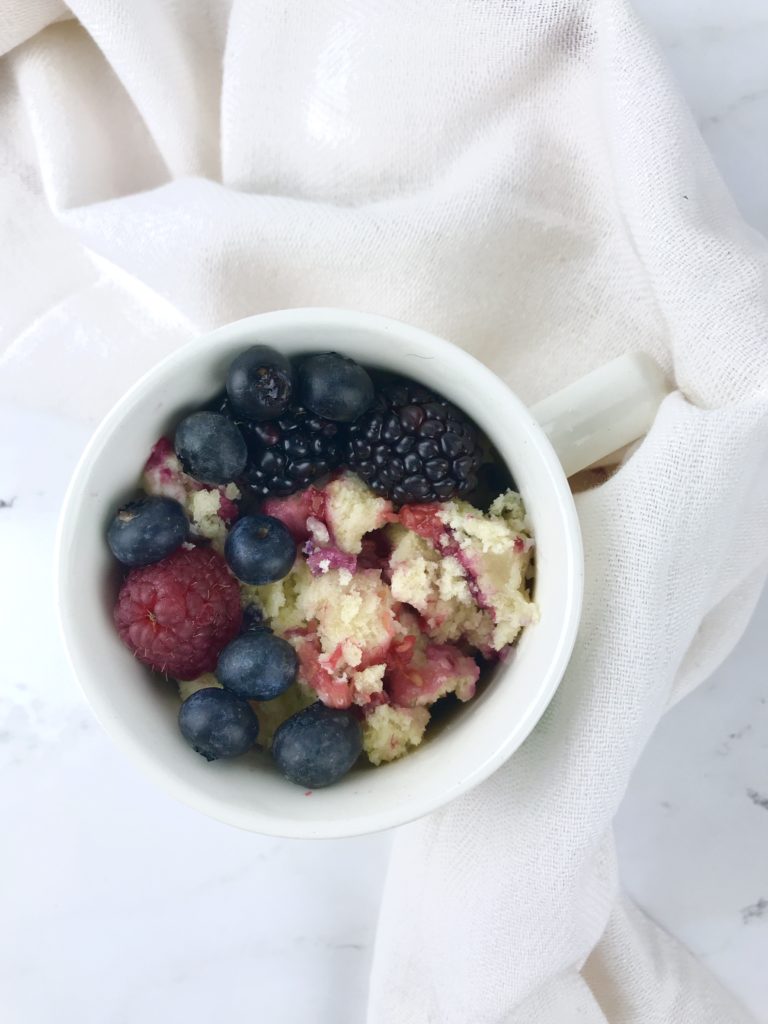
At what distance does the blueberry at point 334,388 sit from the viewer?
0.67m

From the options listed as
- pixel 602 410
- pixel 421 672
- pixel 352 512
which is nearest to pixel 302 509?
pixel 352 512

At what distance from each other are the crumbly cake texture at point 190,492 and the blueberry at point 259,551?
37 mm

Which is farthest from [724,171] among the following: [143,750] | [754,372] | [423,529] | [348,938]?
[348,938]

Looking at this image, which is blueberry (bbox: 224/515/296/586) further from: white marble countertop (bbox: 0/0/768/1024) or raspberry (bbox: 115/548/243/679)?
white marble countertop (bbox: 0/0/768/1024)

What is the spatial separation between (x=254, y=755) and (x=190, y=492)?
219 millimetres

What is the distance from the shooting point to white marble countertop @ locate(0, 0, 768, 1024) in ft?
3.27

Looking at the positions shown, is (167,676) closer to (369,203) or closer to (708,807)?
(369,203)

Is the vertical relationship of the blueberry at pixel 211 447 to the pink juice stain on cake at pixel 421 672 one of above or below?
above

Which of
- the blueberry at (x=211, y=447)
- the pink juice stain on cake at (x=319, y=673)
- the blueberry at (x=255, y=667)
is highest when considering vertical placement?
the blueberry at (x=211, y=447)

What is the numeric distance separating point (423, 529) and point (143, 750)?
266mm

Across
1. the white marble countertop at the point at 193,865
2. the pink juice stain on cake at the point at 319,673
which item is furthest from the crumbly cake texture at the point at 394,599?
the white marble countertop at the point at 193,865

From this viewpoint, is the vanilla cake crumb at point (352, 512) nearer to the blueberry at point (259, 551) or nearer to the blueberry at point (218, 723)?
the blueberry at point (259, 551)

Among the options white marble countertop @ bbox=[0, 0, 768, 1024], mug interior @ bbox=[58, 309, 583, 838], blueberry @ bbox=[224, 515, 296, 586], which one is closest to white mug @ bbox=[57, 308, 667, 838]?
mug interior @ bbox=[58, 309, 583, 838]

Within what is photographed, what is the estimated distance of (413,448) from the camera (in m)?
0.68
